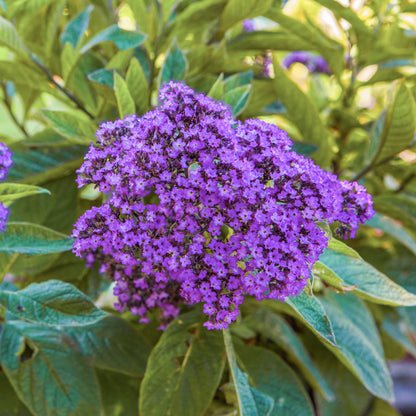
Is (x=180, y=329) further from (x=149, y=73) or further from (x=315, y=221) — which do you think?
(x=149, y=73)

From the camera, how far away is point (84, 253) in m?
0.61

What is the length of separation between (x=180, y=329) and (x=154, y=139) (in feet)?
1.00

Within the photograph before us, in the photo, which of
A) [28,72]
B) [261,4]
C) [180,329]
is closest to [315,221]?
A: [180,329]

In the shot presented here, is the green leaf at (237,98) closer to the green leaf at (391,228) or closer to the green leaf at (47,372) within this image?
the green leaf at (391,228)

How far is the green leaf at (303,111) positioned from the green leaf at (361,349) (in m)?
0.25

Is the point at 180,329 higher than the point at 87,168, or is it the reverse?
the point at 87,168

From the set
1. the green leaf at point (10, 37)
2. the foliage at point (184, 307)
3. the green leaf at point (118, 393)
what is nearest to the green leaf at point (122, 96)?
the foliage at point (184, 307)

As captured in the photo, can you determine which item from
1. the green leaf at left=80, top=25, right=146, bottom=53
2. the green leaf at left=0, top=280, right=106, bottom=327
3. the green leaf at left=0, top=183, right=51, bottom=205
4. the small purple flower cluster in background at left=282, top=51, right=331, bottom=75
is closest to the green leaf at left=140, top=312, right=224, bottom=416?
the green leaf at left=0, top=280, right=106, bottom=327

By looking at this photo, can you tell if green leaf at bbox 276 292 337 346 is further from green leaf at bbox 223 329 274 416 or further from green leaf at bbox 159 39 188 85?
green leaf at bbox 159 39 188 85

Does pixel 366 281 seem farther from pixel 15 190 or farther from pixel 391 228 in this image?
pixel 15 190

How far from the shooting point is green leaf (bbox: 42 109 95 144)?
644 millimetres

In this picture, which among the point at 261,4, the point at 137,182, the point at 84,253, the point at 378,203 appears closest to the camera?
the point at 137,182

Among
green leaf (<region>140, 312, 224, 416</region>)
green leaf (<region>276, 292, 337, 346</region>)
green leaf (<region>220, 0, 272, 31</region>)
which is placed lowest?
green leaf (<region>140, 312, 224, 416</region>)

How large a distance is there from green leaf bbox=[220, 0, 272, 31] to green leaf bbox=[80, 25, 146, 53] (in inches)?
6.1
